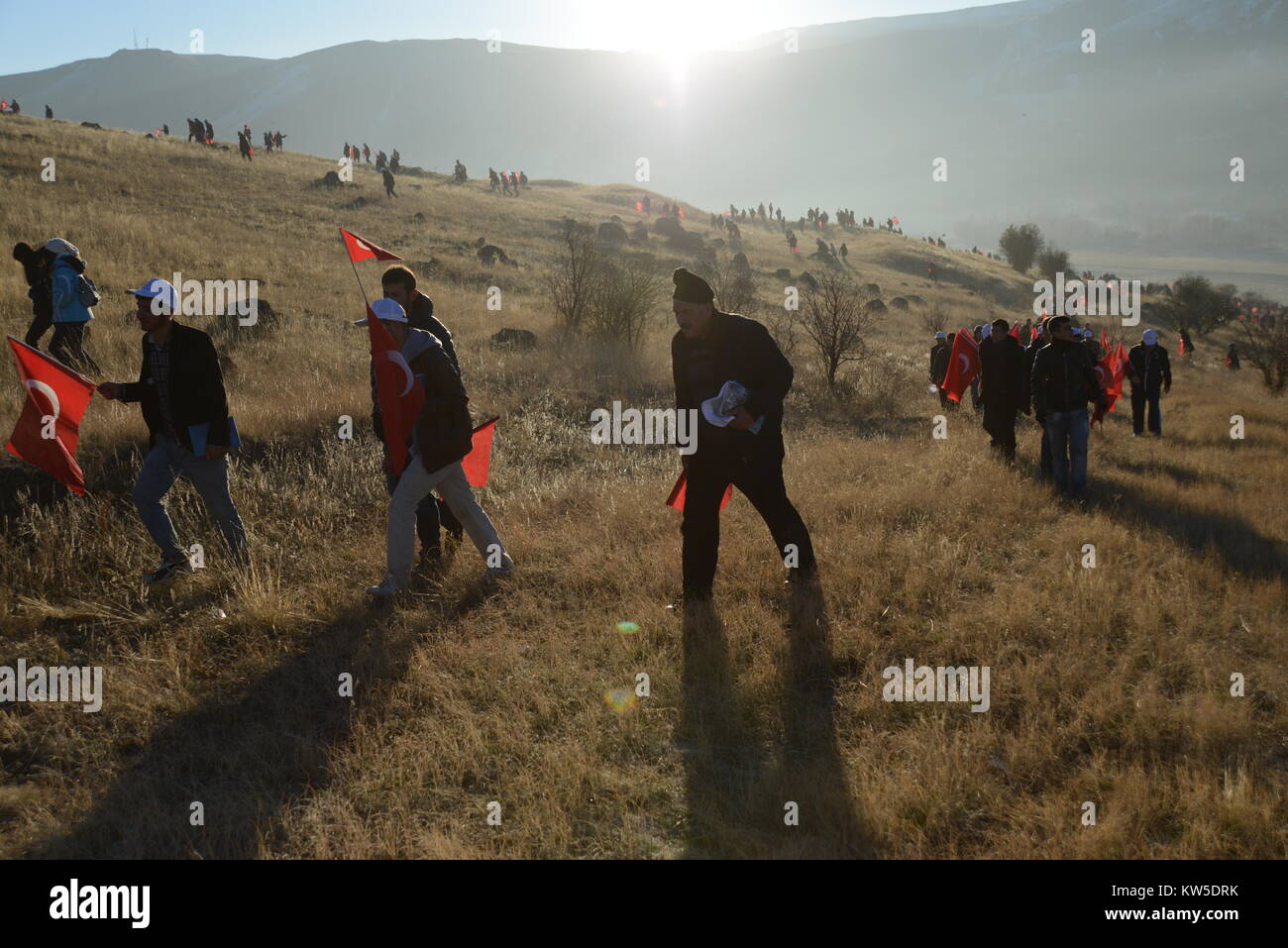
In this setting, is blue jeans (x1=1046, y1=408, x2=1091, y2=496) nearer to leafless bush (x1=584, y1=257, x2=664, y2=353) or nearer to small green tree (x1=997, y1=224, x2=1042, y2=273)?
leafless bush (x1=584, y1=257, x2=664, y2=353)

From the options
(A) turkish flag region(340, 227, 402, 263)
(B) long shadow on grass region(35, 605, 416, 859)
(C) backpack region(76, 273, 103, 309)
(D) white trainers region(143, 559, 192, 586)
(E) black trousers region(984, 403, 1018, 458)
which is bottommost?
(B) long shadow on grass region(35, 605, 416, 859)

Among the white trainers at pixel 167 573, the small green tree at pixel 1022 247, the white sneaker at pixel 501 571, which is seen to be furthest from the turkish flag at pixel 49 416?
the small green tree at pixel 1022 247

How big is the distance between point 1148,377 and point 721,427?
34.3ft

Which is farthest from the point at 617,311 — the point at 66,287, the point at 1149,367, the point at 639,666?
the point at 639,666

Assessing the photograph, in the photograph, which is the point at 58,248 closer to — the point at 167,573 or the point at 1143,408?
the point at 167,573

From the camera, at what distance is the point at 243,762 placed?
373 cm

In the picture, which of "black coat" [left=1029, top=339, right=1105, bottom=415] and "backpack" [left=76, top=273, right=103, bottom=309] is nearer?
"black coat" [left=1029, top=339, right=1105, bottom=415]

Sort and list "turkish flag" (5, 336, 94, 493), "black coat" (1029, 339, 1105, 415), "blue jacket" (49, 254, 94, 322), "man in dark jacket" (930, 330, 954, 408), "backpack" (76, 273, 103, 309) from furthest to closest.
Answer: "man in dark jacket" (930, 330, 954, 408), "backpack" (76, 273, 103, 309), "blue jacket" (49, 254, 94, 322), "black coat" (1029, 339, 1105, 415), "turkish flag" (5, 336, 94, 493)

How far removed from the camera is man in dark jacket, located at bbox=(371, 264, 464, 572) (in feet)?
17.9

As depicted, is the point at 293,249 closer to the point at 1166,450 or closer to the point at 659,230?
the point at 1166,450

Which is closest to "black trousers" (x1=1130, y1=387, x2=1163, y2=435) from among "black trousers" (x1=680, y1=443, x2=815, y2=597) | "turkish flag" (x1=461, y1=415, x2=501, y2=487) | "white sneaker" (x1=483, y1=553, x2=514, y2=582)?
"black trousers" (x1=680, y1=443, x2=815, y2=597)
